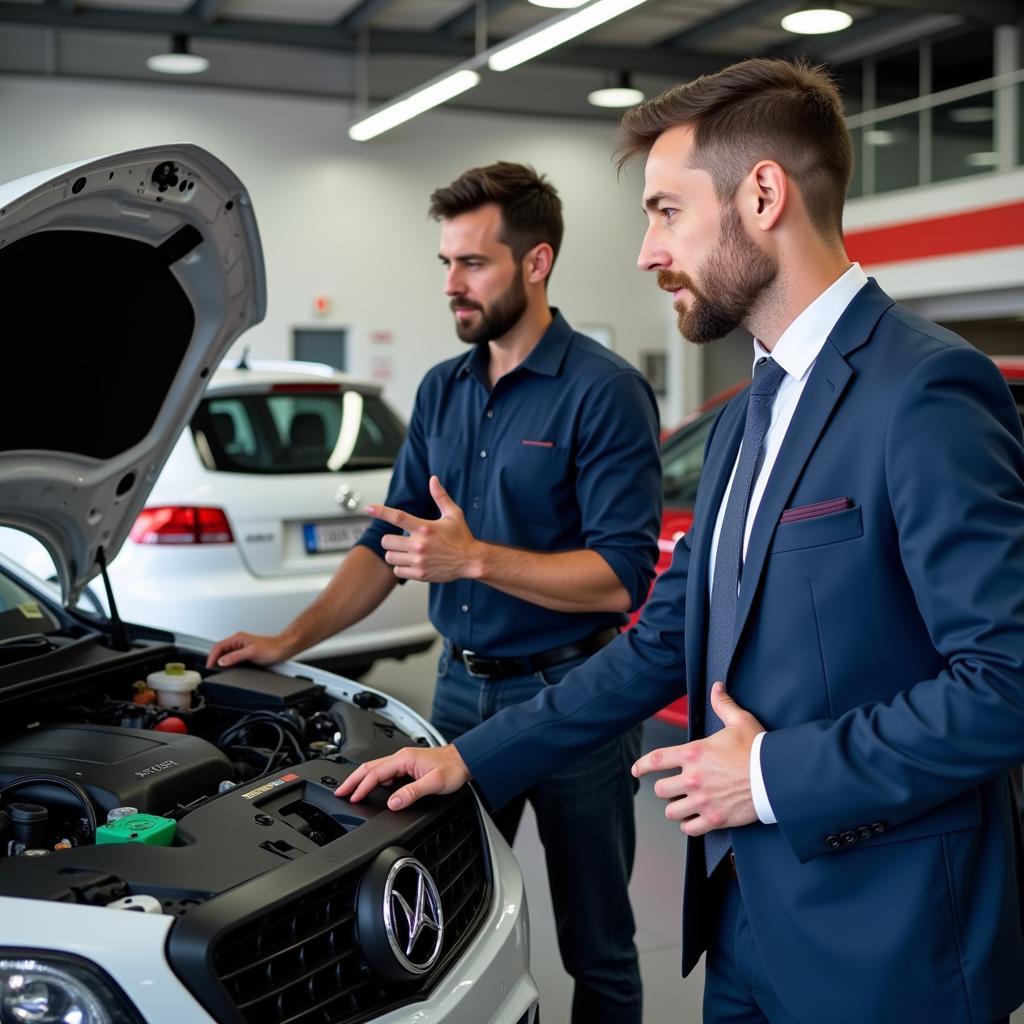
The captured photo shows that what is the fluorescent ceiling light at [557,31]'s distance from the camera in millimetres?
6859

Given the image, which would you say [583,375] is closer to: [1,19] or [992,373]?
[992,373]

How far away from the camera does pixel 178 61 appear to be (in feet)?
33.8

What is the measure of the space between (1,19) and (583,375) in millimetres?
9712

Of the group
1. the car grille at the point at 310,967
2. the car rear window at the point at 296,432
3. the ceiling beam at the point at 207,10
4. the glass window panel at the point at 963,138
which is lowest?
the car grille at the point at 310,967

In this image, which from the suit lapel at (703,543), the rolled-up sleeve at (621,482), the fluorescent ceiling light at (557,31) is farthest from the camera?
the fluorescent ceiling light at (557,31)

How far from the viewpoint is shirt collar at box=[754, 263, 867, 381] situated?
142 cm

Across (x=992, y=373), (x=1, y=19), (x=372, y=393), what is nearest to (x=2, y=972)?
(x=992, y=373)

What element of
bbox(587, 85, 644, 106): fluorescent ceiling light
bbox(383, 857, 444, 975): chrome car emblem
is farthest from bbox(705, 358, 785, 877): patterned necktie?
bbox(587, 85, 644, 106): fluorescent ceiling light

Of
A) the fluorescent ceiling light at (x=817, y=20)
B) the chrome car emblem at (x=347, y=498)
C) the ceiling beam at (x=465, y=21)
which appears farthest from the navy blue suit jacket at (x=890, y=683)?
the ceiling beam at (x=465, y=21)

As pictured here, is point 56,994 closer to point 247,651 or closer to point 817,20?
point 247,651

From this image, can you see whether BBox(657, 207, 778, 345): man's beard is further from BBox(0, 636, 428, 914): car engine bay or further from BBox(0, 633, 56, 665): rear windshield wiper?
BBox(0, 633, 56, 665): rear windshield wiper

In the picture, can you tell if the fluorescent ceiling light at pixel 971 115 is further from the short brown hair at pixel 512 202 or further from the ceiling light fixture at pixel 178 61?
the short brown hair at pixel 512 202

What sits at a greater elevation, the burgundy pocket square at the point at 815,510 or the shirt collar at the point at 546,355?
the shirt collar at the point at 546,355

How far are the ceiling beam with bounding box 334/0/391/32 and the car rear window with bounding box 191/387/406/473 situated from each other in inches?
264
